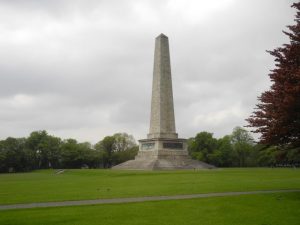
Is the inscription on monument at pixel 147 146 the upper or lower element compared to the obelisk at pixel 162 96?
lower

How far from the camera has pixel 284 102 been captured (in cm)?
1372

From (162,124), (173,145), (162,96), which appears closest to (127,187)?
(162,124)

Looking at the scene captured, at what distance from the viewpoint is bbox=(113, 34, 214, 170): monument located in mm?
55281

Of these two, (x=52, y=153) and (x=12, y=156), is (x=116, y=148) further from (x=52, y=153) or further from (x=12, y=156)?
(x=12, y=156)

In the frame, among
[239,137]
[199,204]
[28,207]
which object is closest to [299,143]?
[199,204]

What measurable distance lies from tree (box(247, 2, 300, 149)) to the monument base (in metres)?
34.4

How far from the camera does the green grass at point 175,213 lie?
10.2 meters

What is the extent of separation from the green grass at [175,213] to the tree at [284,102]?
2972mm

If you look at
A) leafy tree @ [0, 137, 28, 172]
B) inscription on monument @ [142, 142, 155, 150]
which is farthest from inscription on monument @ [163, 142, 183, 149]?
leafy tree @ [0, 137, 28, 172]

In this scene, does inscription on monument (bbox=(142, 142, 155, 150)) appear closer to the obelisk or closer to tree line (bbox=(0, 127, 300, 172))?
the obelisk

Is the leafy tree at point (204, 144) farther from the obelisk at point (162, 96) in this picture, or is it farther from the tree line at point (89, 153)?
the obelisk at point (162, 96)

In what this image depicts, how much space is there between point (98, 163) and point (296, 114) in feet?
264

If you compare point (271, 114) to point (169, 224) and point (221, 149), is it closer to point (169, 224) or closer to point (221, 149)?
point (169, 224)

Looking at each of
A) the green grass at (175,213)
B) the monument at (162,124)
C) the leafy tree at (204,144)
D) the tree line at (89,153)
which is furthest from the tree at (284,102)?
the leafy tree at (204,144)
